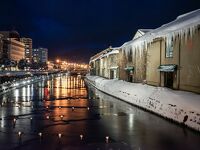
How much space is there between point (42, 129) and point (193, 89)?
11.9 m

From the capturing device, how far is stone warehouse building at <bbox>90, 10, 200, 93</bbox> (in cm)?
2173

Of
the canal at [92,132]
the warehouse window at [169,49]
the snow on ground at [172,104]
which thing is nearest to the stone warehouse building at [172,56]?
the warehouse window at [169,49]

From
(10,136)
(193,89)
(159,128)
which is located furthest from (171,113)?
(10,136)

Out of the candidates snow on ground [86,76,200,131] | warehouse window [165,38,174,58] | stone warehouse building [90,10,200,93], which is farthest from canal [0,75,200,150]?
warehouse window [165,38,174,58]

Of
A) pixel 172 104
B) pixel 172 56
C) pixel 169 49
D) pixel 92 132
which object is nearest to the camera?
pixel 92 132

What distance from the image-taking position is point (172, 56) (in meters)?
26.7

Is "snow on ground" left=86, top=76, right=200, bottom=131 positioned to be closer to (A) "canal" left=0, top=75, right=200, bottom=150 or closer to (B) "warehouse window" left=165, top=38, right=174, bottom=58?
(A) "canal" left=0, top=75, right=200, bottom=150

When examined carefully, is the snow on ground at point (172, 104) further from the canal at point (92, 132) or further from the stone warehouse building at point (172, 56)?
the stone warehouse building at point (172, 56)

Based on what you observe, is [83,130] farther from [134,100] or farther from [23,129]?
[134,100]

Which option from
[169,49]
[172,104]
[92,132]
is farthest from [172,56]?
[92,132]

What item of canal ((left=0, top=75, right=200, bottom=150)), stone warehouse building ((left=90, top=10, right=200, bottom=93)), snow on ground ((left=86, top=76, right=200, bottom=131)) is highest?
stone warehouse building ((left=90, top=10, right=200, bottom=93))

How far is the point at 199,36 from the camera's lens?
2138 centimetres

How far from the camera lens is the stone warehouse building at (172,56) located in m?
21.7

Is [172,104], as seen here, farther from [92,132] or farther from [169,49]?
[169,49]
